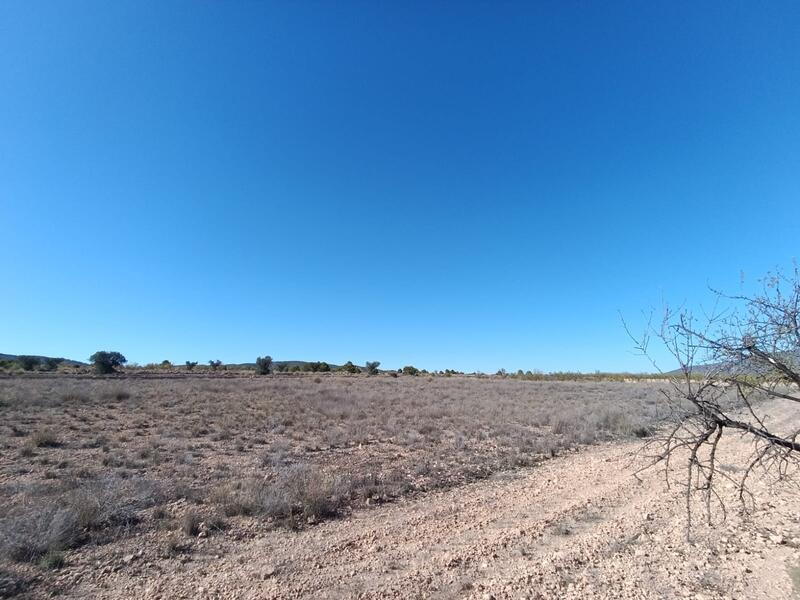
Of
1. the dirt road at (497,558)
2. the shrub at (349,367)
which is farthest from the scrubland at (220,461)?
the shrub at (349,367)

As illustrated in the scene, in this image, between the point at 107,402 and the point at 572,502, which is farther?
the point at 107,402

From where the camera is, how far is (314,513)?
7121 millimetres

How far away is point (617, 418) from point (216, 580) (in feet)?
60.9

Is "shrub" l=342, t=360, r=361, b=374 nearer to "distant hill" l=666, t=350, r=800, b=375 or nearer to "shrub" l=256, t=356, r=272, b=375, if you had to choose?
"shrub" l=256, t=356, r=272, b=375

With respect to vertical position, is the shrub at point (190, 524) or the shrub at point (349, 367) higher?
the shrub at point (349, 367)

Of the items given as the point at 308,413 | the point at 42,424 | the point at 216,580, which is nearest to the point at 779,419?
the point at 308,413

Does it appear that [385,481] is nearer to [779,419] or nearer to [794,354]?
[794,354]

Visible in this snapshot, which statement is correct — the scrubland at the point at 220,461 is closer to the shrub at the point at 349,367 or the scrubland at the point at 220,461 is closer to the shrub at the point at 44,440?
the shrub at the point at 44,440

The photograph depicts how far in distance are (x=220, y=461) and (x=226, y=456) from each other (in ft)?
2.24

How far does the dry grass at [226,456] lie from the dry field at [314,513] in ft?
0.17

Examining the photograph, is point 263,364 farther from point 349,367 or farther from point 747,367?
point 747,367

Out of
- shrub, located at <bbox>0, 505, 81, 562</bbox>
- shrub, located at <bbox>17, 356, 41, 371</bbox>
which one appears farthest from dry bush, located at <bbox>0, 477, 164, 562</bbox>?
shrub, located at <bbox>17, 356, 41, 371</bbox>

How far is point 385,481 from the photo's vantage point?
9.09 metres

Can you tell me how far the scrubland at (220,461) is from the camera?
20.5ft
